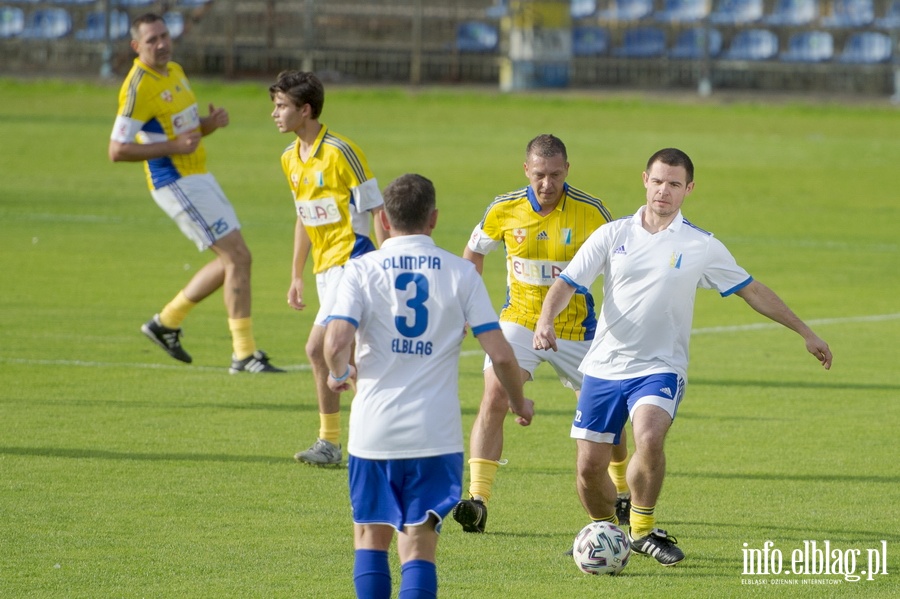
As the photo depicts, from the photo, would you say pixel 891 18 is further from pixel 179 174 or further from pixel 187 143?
pixel 187 143

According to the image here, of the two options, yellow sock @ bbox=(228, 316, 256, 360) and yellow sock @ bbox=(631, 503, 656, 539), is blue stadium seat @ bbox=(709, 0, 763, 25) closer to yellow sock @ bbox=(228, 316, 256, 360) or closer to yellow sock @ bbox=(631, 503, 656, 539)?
yellow sock @ bbox=(228, 316, 256, 360)

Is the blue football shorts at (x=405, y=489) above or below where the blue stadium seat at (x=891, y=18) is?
below

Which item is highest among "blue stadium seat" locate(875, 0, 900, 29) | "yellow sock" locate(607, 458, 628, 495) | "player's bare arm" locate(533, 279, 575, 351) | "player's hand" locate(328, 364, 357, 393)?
"blue stadium seat" locate(875, 0, 900, 29)

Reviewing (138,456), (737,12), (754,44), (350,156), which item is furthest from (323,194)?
(737,12)

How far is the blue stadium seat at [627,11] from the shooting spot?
42094mm

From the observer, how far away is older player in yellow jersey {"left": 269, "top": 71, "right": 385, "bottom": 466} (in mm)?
8633

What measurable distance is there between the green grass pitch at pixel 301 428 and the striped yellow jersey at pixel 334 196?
4.38ft

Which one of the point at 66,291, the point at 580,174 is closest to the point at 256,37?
the point at 580,174

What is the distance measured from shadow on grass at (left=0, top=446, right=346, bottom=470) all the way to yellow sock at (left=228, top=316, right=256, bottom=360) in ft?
9.01

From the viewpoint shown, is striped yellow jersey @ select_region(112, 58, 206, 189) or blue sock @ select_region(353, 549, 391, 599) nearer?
blue sock @ select_region(353, 549, 391, 599)

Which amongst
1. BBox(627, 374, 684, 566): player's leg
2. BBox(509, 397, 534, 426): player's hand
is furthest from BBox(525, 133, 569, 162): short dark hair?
BBox(509, 397, 534, 426): player's hand

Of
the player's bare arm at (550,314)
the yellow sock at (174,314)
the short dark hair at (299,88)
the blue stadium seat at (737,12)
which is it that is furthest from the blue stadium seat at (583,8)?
the player's bare arm at (550,314)

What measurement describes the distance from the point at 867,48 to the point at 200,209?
109 ft

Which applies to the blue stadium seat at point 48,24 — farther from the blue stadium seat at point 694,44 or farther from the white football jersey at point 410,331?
the white football jersey at point 410,331
